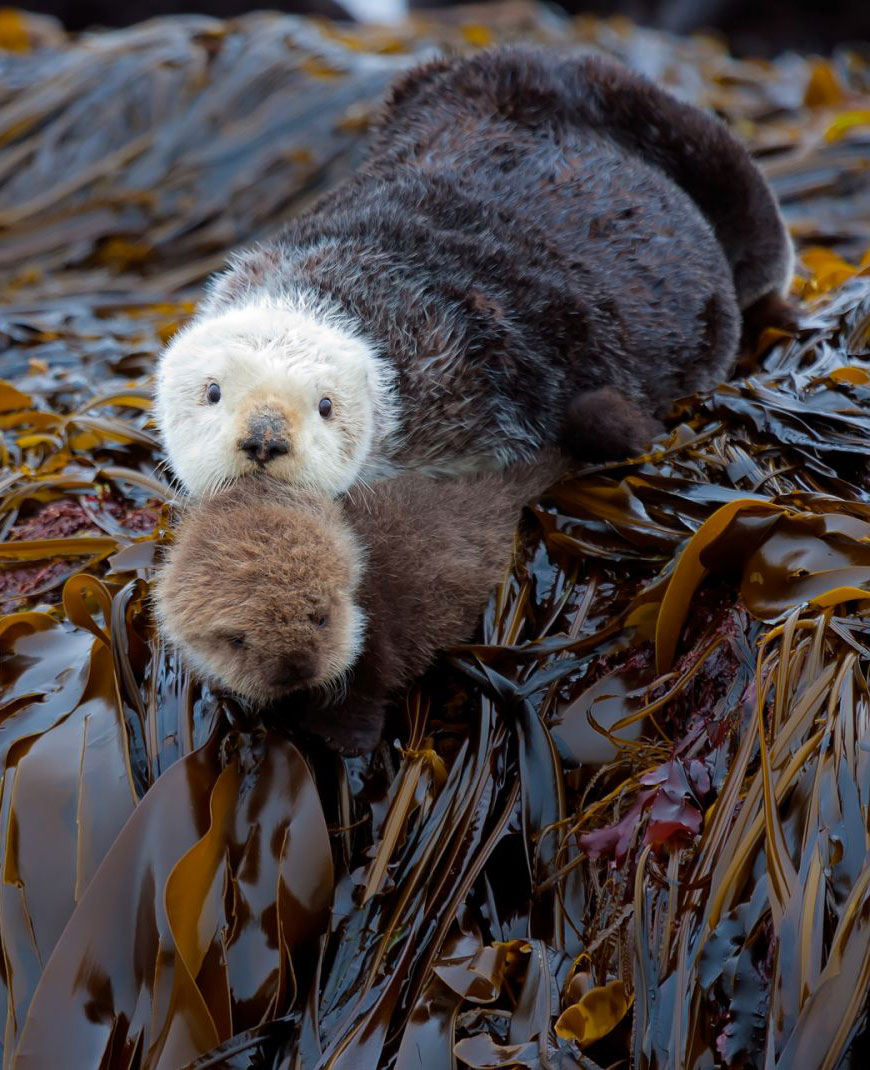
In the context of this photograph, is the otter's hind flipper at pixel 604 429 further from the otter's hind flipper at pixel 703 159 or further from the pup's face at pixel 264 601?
the otter's hind flipper at pixel 703 159

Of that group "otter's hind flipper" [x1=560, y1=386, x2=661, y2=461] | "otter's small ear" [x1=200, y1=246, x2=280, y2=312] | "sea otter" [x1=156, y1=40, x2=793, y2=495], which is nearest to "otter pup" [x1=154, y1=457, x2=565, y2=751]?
"sea otter" [x1=156, y1=40, x2=793, y2=495]

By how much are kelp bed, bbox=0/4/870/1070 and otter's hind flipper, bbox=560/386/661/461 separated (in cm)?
6

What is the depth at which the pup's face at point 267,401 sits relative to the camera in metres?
2.50

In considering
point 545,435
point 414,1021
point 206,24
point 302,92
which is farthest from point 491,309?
point 206,24

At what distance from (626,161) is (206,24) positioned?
4090 mm

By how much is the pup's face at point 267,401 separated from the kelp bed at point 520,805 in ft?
1.02

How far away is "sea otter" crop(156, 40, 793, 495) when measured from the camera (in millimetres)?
2672

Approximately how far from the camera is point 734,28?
476 inches

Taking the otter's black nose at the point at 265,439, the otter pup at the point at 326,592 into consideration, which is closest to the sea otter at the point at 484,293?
the otter's black nose at the point at 265,439

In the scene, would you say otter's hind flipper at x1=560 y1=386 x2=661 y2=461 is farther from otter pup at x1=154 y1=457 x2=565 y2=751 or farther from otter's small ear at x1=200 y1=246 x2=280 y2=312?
otter's small ear at x1=200 y1=246 x2=280 y2=312

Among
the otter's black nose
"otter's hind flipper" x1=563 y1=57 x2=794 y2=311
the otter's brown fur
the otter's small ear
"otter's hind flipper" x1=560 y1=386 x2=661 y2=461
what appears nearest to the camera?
the otter's black nose

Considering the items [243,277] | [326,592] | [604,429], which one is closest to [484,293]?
[604,429]

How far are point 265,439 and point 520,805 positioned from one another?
38.1 inches

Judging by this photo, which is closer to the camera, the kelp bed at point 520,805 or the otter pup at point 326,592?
the kelp bed at point 520,805
